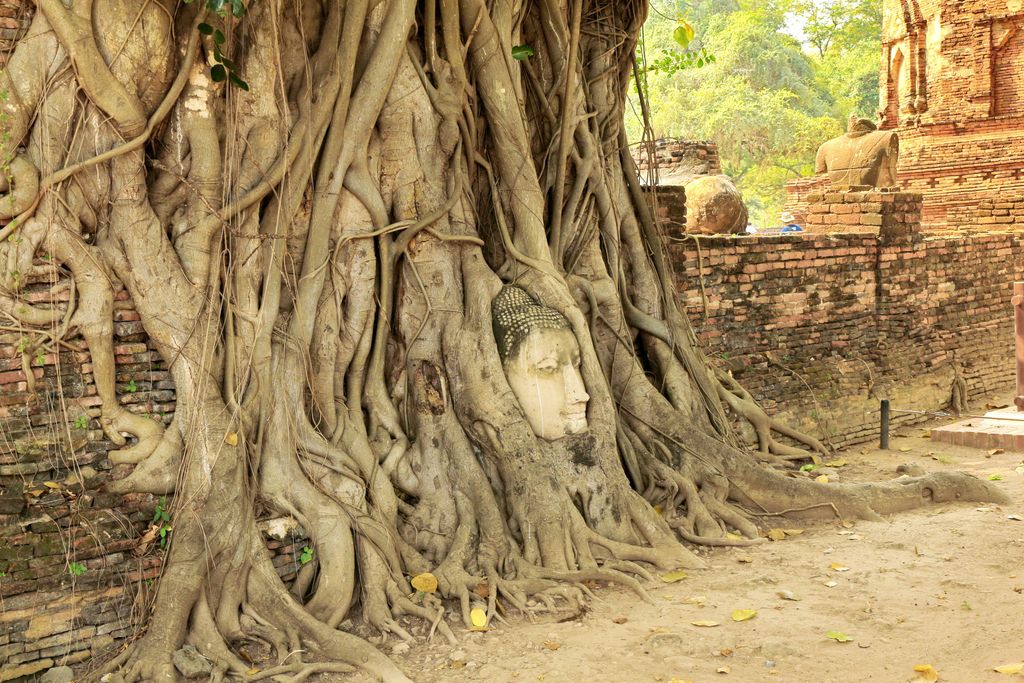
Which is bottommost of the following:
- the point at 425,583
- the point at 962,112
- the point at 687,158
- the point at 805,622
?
the point at 805,622

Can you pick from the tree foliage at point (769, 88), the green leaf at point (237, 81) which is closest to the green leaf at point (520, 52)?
the green leaf at point (237, 81)

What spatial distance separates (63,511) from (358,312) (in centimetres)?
154

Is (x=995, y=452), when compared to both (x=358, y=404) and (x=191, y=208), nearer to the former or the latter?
(x=358, y=404)

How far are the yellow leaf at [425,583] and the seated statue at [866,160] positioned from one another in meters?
10.8

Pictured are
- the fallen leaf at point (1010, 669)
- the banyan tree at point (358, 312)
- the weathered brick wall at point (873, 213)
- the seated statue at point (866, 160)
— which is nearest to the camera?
the fallen leaf at point (1010, 669)

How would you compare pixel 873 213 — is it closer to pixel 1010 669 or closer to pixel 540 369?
pixel 540 369

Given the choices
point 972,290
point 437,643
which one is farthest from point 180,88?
point 972,290

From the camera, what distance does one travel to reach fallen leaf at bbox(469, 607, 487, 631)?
4.25 meters

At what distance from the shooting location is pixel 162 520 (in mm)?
4184

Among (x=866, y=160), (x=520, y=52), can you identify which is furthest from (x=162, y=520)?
(x=866, y=160)

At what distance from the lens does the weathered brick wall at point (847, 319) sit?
25.1 ft

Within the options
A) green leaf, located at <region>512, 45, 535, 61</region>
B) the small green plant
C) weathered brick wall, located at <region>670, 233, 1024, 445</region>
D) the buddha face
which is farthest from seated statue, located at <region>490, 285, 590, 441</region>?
weathered brick wall, located at <region>670, 233, 1024, 445</region>

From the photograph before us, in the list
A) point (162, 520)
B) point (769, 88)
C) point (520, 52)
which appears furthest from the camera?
point (769, 88)

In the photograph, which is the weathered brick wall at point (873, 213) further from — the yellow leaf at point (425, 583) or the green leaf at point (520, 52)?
the yellow leaf at point (425, 583)
